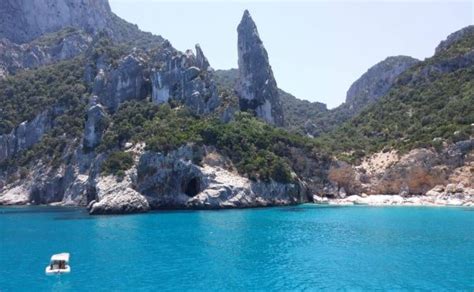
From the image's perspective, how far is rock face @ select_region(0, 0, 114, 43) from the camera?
15350 centimetres

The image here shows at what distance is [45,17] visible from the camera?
16038 cm

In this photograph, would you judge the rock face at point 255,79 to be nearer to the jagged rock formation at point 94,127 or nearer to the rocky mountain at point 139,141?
the rocky mountain at point 139,141

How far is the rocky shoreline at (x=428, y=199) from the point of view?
7786 centimetres

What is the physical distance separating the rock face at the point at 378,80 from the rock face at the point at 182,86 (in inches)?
2751

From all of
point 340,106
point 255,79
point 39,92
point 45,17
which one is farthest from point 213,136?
point 340,106

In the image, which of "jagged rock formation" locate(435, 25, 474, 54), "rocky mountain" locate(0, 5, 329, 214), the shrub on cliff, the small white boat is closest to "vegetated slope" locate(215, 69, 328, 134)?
"rocky mountain" locate(0, 5, 329, 214)

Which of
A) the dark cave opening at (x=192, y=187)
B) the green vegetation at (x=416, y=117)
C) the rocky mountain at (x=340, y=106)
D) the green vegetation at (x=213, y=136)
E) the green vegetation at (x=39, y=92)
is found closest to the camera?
the dark cave opening at (x=192, y=187)

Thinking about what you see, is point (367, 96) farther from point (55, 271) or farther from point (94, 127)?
point (55, 271)

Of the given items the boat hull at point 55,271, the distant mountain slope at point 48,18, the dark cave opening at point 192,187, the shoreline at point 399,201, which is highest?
the distant mountain slope at point 48,18

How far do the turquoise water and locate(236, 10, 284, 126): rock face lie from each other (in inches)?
2231

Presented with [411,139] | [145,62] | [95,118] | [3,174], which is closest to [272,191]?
[411,139]

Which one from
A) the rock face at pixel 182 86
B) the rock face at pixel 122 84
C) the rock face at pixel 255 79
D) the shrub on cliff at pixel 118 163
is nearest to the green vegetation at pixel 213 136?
the rock face at pixel 182 86

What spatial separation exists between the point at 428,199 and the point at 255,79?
51.4 m

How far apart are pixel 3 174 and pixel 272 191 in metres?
58.6
